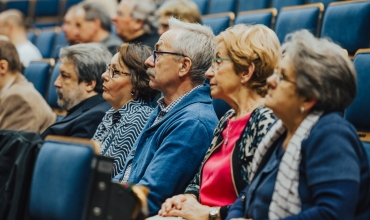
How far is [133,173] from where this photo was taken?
6.19ft

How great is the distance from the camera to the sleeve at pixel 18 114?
2547 mm

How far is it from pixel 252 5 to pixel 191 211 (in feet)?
6.52

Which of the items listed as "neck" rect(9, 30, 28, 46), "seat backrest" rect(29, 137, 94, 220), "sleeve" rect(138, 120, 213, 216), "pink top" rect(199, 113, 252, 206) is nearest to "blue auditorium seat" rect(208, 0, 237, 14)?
"neck" rect(9, 30, 28, 46)

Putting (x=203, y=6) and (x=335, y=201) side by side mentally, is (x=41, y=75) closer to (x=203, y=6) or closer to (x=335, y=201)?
(x=203, y=6)

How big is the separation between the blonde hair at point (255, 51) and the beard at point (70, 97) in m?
0.99

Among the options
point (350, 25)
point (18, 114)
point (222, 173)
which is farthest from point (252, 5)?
point (222, 173)

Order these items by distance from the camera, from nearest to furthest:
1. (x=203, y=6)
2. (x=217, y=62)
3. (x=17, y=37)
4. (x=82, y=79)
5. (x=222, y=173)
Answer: (x=222, y=173), (x=217, y=62), (x=82, y=79), (x=203, y=6), (x=17, y=37)

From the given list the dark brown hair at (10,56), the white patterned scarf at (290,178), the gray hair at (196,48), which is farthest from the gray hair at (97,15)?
the white patterned scarf at (290,178)

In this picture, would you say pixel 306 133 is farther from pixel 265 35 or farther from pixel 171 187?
pixel 171 187

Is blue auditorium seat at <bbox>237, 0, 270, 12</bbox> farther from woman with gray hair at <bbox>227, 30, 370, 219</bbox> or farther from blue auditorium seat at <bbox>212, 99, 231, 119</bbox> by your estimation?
woman with gray hair at <bbox>227, 30, 370, 219</bbox>

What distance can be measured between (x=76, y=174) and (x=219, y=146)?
0.46 m

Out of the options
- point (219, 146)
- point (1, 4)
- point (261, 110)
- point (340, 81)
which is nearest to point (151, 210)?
point (219, 146)

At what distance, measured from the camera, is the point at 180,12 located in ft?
9.89

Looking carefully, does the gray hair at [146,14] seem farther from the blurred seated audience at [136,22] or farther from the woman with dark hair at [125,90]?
the woman with dark hair at [125,90]
